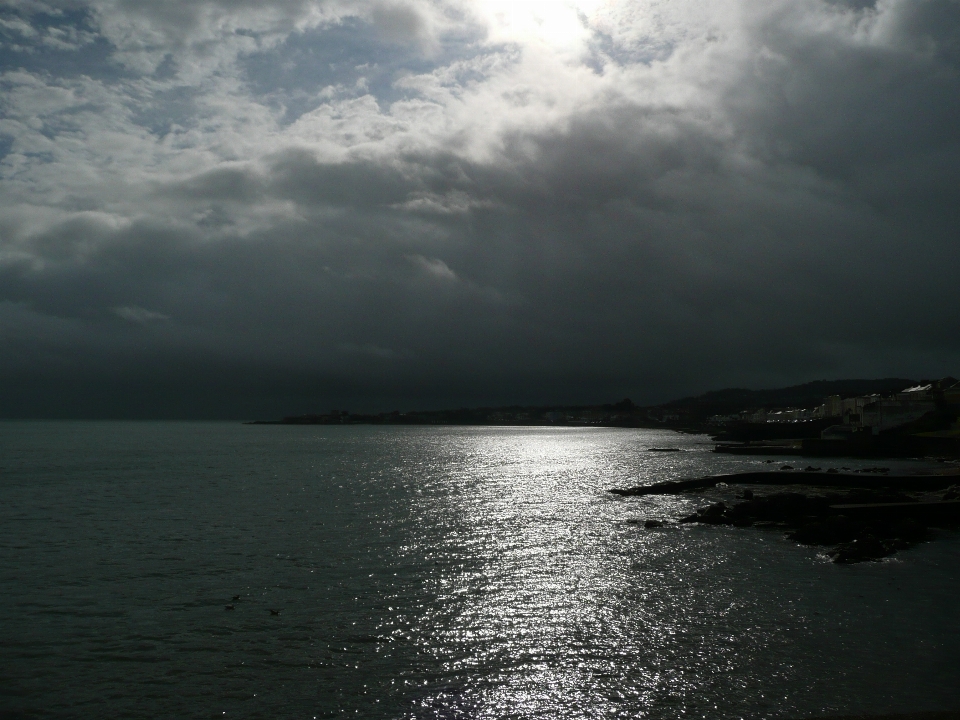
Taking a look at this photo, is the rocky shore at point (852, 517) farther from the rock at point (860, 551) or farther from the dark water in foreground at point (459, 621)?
the dark water in foreground at point (459, 621)

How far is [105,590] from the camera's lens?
18.6m

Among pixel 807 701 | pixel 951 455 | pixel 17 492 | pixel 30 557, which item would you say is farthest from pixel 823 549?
pixel 951 455

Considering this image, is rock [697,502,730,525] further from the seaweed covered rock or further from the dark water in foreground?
the dark water in foreground

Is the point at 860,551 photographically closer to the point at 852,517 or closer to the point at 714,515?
the point at 852,517

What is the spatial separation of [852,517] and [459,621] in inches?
825

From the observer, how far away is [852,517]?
2889 cm

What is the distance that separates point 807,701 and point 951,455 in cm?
6599

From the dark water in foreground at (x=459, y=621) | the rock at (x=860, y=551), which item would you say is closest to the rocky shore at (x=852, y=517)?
the rock at (x=860, y=551)

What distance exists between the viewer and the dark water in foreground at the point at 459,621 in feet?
37.0

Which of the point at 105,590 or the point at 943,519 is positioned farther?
the point at 943,519

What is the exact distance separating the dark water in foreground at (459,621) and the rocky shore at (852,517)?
1.06m

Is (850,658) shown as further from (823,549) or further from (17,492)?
(17,492)

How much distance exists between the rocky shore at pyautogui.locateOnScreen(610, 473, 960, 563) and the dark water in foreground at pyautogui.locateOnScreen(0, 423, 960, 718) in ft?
3.46

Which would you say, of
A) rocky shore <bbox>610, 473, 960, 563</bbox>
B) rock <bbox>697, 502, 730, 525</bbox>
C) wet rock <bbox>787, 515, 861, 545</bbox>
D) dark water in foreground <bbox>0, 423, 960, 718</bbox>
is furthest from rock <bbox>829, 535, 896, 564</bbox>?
rock <bbox>697, 502, 730, 525</bbox>
